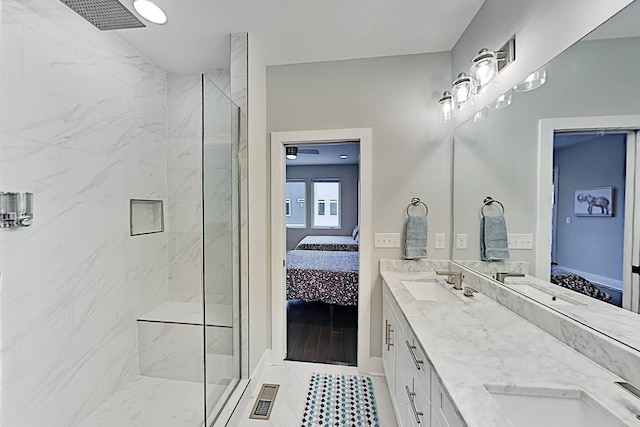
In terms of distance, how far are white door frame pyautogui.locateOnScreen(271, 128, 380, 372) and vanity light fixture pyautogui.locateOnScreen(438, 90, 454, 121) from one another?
0.58 meters

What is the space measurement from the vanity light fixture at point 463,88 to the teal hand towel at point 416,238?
3.02 ft

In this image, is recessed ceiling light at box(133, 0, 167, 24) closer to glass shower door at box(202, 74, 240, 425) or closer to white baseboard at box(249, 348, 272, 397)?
glass shower door at box(202, 74, 240, 425)

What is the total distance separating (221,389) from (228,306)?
528mm

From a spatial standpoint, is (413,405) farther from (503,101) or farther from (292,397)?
(503,101)

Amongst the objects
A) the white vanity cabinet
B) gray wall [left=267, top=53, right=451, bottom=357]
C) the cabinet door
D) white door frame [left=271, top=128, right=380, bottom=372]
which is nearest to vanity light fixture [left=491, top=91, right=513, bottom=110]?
gray wall [left=267, top=53, right=451, bottom=357]

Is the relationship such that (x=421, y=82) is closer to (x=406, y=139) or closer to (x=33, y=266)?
(x=406, y=139)

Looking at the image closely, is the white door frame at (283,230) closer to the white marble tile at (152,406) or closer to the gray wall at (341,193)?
the white marble tile at (152,406)

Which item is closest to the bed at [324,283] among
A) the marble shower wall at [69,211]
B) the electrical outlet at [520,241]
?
the marble shower wall at [69,211]

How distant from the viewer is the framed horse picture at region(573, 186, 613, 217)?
38.2 inches

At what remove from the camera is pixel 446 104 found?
2.09 meters

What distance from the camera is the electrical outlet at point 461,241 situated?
2.12 meters

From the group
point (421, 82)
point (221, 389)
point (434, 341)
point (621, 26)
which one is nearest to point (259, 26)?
point (421, 82)

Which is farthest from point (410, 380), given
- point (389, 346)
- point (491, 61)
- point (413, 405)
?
point (491, 61)

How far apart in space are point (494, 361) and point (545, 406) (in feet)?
0.57
